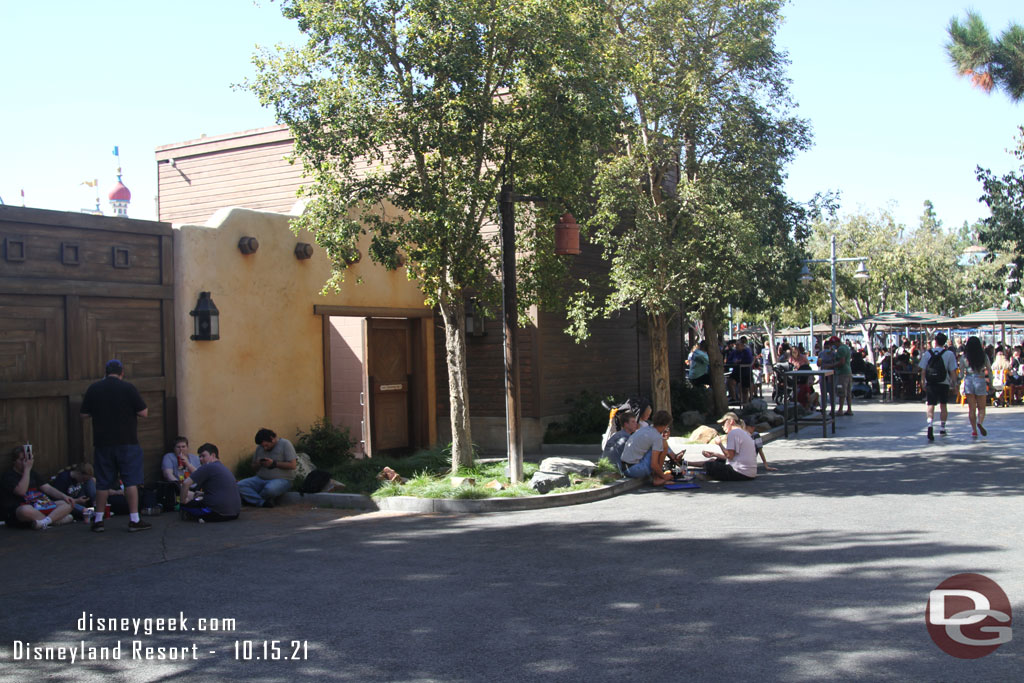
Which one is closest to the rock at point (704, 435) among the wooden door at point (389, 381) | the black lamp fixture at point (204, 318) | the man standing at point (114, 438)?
the wooden door at point (389, 381)

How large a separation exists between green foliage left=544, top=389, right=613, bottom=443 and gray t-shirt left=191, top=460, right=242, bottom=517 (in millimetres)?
7107

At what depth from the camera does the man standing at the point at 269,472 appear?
11.3 meters

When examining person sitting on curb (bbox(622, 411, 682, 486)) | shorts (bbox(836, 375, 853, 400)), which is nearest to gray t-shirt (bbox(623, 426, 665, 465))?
person sitting on curb (bbox(622, 411, 682, 486))

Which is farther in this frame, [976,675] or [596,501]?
[596,501]

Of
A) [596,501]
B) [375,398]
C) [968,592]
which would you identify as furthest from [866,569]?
[375,398]

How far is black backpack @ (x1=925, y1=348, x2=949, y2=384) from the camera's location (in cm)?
1545

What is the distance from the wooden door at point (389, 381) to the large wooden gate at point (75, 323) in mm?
4233

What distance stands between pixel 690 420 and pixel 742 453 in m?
6.35

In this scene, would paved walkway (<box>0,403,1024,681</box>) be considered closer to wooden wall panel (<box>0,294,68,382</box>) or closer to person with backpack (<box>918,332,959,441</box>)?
wooden wall panel (<box>0,294,68,382</box>)

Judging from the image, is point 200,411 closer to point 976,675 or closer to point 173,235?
point 173,235

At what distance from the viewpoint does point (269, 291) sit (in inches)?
531

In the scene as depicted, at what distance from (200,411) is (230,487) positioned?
245 cm

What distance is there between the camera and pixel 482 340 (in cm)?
1644

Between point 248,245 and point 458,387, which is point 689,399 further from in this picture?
point 248,245
